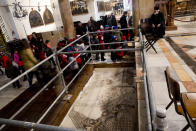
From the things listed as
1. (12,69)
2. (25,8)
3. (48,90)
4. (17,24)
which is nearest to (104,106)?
(48,90)

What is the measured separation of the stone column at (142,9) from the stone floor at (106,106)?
3736mm

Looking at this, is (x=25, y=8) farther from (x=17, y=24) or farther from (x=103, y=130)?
(x=103, y=130)

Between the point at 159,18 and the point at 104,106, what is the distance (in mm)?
4268

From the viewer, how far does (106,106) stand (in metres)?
3.60

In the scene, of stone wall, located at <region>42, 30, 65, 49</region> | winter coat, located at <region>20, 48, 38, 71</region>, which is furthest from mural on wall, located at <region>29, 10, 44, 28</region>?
winter coat, located at <region>20, 48, 38, 71</region>

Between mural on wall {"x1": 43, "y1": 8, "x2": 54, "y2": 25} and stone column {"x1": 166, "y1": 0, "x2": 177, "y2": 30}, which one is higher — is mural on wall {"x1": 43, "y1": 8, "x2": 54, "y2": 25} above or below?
above

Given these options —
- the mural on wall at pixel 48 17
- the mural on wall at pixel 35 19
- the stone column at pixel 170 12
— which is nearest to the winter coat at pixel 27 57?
the mural on wall at pixel 35 19

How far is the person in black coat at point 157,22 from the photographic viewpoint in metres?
5.72

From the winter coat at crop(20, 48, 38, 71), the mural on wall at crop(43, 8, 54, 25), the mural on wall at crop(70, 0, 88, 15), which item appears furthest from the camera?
the mural on wall at crop(70, 0, 88, 15)

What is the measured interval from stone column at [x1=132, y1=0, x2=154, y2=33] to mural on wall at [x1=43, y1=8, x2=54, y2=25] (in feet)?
19.7

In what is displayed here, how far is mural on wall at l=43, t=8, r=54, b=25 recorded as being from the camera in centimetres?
985

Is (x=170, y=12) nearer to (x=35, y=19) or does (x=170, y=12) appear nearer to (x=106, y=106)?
(x=106, y=106)

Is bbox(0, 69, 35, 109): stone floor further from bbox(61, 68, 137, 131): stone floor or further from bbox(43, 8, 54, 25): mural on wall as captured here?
bbox(43, 8, 54, 25): mural on wall

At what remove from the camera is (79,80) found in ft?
14.6
